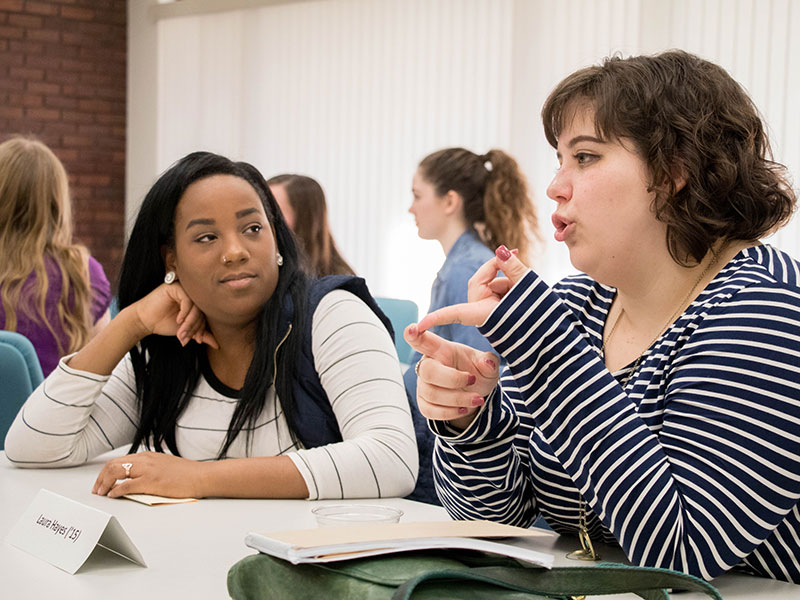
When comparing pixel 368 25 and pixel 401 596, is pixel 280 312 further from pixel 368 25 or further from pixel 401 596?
pixel 368 25

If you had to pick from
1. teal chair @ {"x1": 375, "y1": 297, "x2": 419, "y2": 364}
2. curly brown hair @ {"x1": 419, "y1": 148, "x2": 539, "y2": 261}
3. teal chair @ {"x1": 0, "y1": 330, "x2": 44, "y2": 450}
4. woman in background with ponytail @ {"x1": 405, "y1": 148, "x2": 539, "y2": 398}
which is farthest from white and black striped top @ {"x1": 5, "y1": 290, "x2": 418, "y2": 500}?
teal chair @ {"x1": 375, "y1": 297, "x2": 419, "y2": 364}

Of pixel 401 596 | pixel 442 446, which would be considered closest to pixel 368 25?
pixel 442 446

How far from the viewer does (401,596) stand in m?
0.78

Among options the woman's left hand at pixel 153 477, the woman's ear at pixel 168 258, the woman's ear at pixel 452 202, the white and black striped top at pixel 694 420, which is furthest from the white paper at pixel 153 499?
the woman's ear at pixel 452 202

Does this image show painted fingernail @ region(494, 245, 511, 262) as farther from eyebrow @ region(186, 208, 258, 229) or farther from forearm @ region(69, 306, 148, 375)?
forearm @ region(69, 306, 148, 375)

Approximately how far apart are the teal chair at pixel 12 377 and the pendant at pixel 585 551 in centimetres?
157

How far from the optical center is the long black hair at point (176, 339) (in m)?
1.84

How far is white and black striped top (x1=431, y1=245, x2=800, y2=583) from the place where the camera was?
42.1 inches

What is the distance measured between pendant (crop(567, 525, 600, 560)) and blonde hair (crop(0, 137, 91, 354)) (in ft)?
8.06

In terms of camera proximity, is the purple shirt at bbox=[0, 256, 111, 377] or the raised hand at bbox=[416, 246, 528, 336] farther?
the purple shirt at bbox=[0, 256, 111, 377]

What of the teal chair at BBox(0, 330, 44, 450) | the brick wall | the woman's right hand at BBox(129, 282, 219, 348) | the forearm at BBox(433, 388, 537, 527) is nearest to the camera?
the forearm at BBox(433, 388, 537, 527)

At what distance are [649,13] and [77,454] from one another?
4.19 metres

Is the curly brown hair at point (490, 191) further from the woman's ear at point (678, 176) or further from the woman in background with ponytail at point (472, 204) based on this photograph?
the woman's ear at point (678, 176)

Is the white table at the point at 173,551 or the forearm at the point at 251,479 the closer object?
the white table at the point at 173,551
